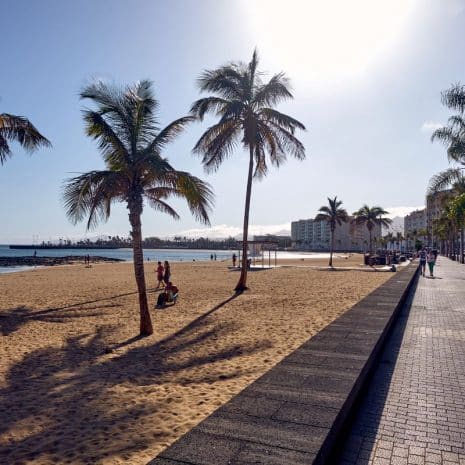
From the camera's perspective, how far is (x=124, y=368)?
23.8 feet

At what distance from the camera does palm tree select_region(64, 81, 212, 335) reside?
10.2m

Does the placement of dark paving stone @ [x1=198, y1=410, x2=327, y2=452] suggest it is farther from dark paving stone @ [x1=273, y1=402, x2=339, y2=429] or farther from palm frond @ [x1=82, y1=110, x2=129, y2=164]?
palm frond @ [x1=82, y1=110, x2=129, y2=164]

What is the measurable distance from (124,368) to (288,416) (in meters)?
4.34

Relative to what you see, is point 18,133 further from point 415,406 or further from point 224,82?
point 415,406

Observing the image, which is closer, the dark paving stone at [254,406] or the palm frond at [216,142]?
the dark paving stone at [254,406]

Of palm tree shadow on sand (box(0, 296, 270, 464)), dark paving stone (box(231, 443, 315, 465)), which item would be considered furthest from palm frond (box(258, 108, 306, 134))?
dark paving stone (box(231, 443, 315, 465))

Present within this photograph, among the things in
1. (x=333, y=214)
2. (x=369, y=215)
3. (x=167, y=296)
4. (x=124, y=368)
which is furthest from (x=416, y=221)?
(x=124, y=368)

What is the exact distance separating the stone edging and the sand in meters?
0.91

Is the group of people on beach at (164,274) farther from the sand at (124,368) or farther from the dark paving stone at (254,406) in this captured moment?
the dark paving stone at (254,406)

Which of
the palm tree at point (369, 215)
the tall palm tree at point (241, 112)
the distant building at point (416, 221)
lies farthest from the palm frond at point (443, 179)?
the distant building at point (416, 221)

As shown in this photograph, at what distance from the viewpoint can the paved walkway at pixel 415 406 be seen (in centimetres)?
372

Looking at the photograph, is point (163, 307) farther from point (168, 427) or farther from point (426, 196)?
point (426, 196)

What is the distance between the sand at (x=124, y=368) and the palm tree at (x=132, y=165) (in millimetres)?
1816

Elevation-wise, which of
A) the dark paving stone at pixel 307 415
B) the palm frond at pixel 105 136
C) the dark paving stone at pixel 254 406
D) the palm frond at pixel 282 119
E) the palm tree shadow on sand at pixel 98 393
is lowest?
the palm tree shadow on sand at pixel 98 393
